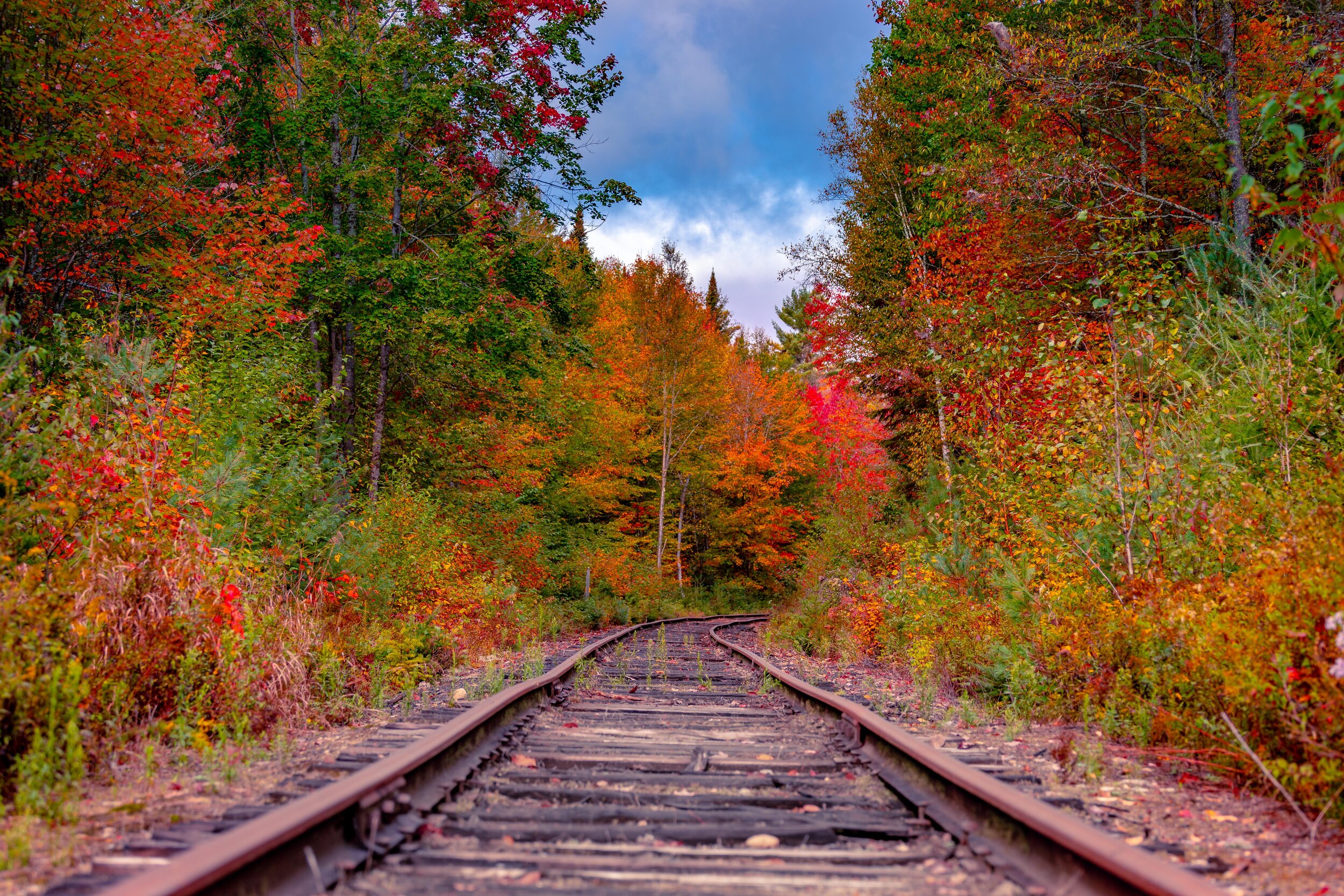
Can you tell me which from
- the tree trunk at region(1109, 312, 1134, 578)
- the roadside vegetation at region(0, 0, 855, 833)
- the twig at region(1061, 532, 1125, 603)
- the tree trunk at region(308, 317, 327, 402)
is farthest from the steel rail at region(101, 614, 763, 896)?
the tree trunk at region(308, 317, 327, 402)

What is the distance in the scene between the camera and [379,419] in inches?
607

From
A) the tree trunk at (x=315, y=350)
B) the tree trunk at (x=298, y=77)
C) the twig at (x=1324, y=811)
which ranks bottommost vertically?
the twig at (x=1324, y=811)

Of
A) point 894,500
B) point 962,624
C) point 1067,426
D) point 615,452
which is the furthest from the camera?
point 615,452

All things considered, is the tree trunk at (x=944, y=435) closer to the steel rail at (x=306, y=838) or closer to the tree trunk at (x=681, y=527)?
the steel rail at (x=306, y=838)

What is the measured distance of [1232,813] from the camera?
3.34m

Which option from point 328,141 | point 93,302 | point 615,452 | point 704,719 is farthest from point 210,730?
point 615,452

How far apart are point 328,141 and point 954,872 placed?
669 inches

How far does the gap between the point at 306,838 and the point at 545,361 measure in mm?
13858

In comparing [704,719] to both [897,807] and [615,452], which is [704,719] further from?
[615,452]

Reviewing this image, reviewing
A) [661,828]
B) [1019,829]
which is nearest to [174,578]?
[661,828]

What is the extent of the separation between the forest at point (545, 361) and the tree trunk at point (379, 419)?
17 cm

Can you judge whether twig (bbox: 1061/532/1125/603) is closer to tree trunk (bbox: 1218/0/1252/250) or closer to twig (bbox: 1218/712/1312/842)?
twig (bbox: 1218/712/1312/842)

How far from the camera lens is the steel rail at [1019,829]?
7.08 feet

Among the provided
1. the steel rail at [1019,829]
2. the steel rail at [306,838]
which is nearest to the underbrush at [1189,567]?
the steel rail at [1019,829]
